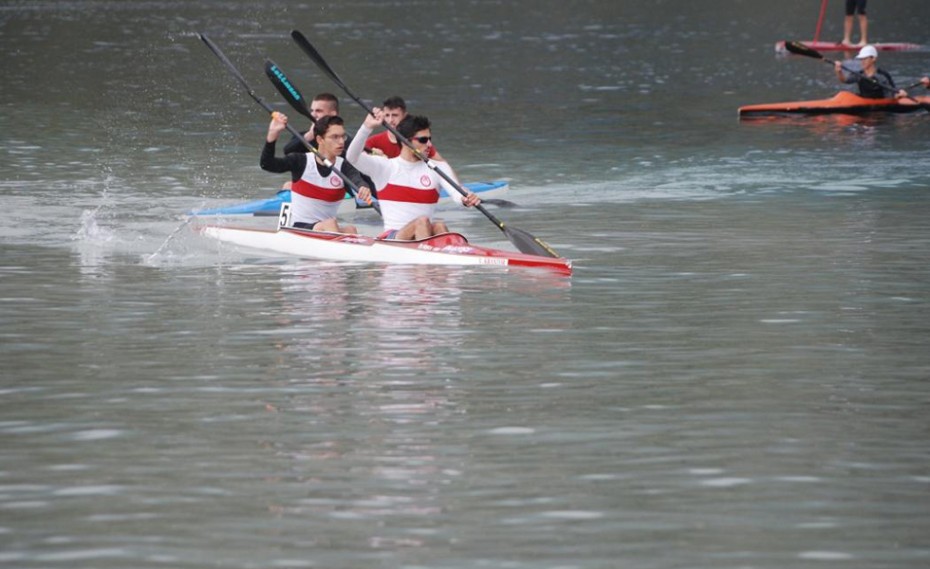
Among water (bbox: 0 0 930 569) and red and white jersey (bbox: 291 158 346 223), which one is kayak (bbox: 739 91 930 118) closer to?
water (bbox: 0 0 930 569)

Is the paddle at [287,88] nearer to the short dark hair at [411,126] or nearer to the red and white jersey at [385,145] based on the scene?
the red and white jersey at [385,145]

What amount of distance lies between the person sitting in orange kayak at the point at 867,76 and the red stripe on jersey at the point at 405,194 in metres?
14.8

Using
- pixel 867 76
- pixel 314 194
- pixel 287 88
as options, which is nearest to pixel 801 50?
pixel 867 76

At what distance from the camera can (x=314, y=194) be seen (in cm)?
1811

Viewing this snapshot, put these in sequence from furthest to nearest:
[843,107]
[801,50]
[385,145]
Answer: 1. [801,50]
2. [843,107]
3. [385,145]

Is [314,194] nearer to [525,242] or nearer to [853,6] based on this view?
[525,242]

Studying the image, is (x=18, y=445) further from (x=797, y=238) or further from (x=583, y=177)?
(x=583, y=177)

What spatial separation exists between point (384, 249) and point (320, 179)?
138cm

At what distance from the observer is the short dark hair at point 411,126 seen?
55.9ft

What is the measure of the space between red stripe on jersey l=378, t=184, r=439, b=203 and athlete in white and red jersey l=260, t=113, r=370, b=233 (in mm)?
217

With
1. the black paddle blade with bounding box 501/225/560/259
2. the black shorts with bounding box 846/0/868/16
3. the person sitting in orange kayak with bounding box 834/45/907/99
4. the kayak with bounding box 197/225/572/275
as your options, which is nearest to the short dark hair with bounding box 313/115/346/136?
the kayak with bounding box 197/225/572/275

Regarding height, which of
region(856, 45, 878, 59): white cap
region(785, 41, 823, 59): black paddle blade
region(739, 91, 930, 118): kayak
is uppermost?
region(856, 45, 878, 59): white cap

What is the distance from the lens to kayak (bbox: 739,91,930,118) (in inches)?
1227

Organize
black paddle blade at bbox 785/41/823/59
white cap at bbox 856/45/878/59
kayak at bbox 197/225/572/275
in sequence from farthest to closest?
1. black paddle blade at bbox 785/41/823/59
2. white cap at bbox 856/45/878/59
3. kayak at bbox 197/225/572/275
